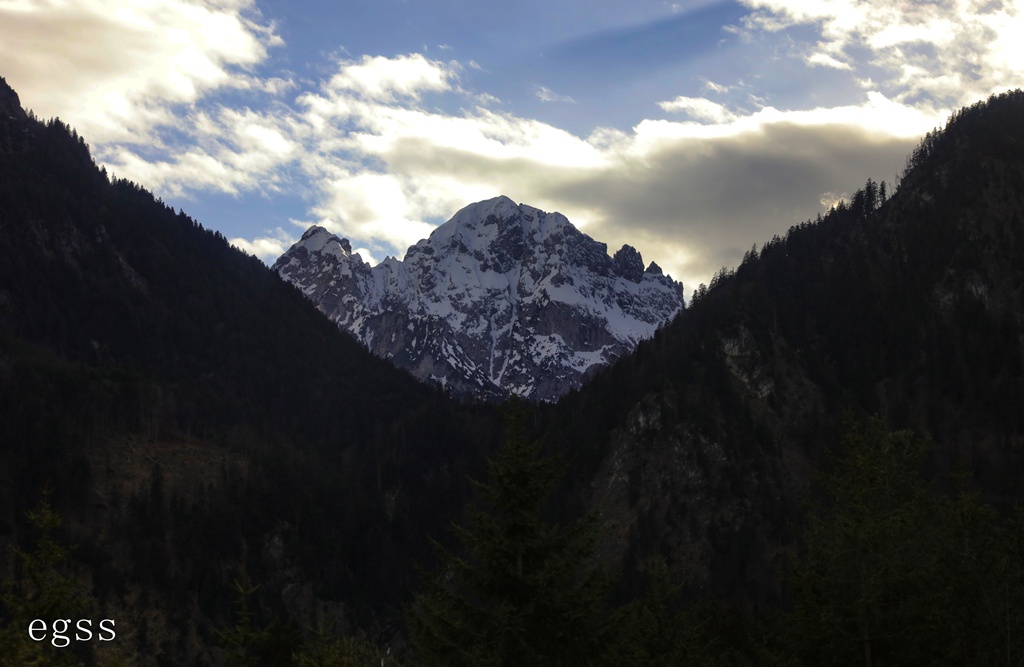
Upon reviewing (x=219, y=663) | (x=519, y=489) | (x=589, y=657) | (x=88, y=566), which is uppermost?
(x=519, y=489)

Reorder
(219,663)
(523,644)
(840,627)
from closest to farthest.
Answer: (523,644) → (840,627) → (219,663)

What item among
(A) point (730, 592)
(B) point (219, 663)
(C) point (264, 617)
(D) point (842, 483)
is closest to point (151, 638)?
(B) point (219, 663)

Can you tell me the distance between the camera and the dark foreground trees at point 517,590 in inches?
A: 1136

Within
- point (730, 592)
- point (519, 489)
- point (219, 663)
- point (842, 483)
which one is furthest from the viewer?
point (730, 592)

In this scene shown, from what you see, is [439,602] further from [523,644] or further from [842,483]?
[842,483]

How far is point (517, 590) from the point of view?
97.6 ft

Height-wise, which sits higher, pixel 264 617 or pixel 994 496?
pixel 994 496

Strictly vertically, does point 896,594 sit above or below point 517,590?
above

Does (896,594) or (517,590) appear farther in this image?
(896,594)

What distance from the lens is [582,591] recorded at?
96.3 ft

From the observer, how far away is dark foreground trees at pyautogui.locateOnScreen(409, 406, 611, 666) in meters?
28.8

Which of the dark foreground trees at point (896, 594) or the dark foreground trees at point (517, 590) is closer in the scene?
the dark foreground trees at point (517, 590)

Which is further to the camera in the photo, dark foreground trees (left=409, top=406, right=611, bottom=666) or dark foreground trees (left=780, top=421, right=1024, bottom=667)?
dark foreground trees (left=780, top=421, right=1024, bottom=667)

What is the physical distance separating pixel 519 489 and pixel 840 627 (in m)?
13.9
